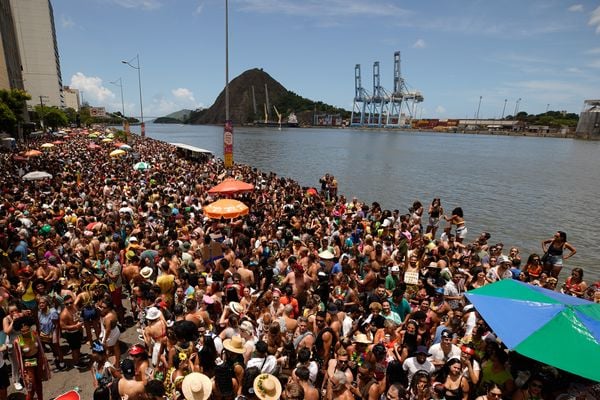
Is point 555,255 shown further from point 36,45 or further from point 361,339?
point 36,45

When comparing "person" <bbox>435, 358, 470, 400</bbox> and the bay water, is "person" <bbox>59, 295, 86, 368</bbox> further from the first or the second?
the bay water

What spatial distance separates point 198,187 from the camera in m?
16.6

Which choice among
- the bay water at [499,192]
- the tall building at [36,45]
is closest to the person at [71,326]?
the bay water at [499,192]

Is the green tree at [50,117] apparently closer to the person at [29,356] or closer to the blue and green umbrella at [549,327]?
the person at [29,356]

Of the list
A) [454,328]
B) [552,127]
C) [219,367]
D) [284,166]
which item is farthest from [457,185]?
[552,127]

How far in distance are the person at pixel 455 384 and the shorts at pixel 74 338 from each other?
5527mm

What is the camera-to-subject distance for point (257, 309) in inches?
231

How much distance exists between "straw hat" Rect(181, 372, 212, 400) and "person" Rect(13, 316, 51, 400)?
2441 mm

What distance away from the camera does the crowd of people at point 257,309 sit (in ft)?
14.2

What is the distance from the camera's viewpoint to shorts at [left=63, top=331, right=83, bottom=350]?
18.7 feet

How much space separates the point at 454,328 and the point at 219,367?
336 centimetres

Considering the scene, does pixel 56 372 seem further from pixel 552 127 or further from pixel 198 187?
pixel 552 127

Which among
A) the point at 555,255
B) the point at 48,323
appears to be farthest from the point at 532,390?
the point at 48,323

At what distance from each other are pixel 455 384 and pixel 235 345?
2760 millimetres
